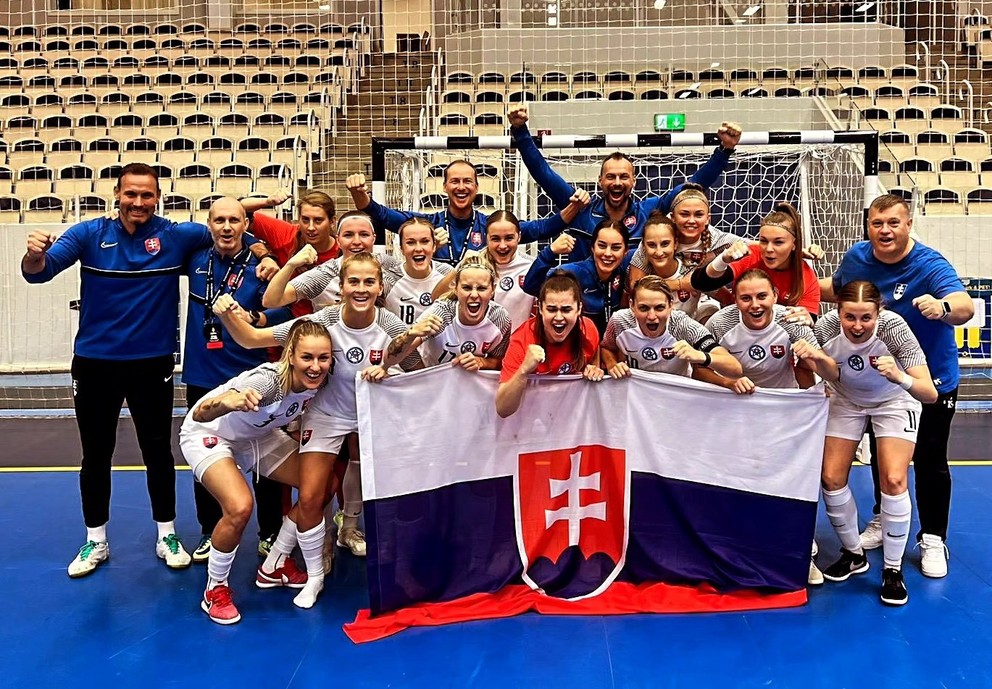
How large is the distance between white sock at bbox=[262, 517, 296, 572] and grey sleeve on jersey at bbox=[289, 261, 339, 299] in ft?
3.94

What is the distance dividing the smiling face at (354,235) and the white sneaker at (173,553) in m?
1.97

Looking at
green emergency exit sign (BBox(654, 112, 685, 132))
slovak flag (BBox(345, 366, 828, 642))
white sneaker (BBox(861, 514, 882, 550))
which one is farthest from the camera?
green emergency exit sign (BBox(654, 112, 685, 132))

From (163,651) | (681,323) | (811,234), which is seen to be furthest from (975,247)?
(163,651)

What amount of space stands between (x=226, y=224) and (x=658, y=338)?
236 centimetres

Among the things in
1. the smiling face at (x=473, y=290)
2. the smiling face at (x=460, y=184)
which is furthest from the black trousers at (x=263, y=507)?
the smiling face at (x=460, y=184)

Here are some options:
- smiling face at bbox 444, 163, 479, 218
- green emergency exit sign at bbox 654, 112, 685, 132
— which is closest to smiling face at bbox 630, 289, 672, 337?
smiling face at bbox 444, 163, 479, 218

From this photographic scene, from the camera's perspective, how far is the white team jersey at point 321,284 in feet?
14.2

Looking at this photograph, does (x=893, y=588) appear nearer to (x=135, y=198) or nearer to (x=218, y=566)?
(x=218, y=566)

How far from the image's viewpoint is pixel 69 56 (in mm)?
15305

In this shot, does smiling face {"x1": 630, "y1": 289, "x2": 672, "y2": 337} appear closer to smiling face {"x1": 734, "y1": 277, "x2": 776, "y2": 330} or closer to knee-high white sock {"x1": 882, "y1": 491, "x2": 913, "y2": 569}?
smiling face {"x1": 734, "y1": 277, "x2": 776, "y2": 330}

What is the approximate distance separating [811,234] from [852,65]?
6.83 metres

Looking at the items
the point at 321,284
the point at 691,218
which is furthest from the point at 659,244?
the point at 321,284

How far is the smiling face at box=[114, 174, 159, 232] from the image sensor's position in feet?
14.3

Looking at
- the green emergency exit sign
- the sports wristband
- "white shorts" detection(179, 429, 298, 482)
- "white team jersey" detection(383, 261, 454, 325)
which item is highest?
the green emergency exit sign
